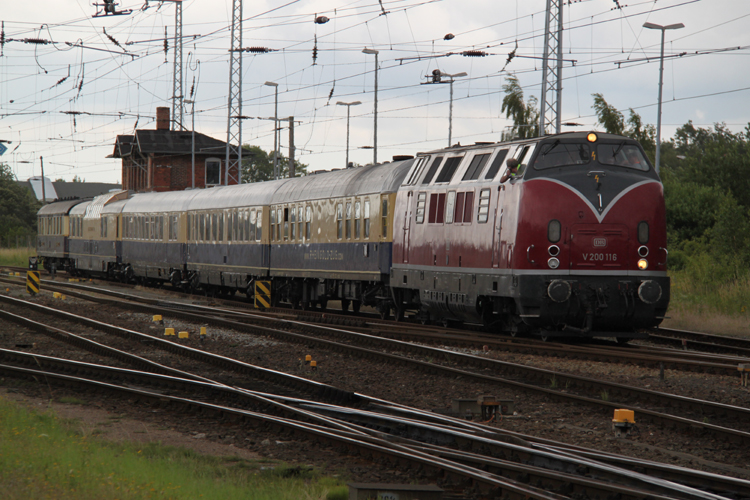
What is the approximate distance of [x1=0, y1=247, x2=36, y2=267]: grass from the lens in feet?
205

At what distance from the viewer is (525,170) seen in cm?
1520

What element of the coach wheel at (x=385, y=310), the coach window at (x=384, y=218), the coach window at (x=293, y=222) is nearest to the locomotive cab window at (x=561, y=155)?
the coach window at (x=384, y=218)

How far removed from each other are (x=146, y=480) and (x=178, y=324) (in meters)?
14.8

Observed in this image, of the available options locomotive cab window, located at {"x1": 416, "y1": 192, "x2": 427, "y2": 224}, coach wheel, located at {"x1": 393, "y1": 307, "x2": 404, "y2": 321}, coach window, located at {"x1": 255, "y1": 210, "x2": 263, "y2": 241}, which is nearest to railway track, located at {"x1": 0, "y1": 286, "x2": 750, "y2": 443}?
coach wheel, located at {"x1": 393, "y1": 307, "x2": 404, "y2": 321}

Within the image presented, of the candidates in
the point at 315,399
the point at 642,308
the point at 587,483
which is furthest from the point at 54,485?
the point at 642,308

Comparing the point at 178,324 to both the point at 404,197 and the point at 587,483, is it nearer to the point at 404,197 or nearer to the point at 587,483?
the point at 404,197

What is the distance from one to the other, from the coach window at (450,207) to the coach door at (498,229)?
1.66 meters

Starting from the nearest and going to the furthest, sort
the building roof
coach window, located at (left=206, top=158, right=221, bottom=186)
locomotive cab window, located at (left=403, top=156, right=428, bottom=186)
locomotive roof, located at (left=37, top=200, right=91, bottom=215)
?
locomotive cab window, located at (left=403, top=156, right=428, bottom=186) < locomotive roof, located at (left=37, top=200, right=91, bottom=215) < the building roof < coach window, located at (left=206, top=158, right=221, bottom=186)

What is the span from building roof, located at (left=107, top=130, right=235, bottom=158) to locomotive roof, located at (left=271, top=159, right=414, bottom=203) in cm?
4137

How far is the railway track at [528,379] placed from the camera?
927cm

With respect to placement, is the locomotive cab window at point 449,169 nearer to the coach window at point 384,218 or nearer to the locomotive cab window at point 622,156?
the coach window at point 384,218

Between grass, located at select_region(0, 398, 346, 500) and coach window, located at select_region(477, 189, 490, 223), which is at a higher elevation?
coach window, located at select_region(477, 189, 490, 223)

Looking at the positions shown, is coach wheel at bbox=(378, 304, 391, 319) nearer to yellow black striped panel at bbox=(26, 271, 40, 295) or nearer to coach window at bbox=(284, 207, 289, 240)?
coach window at bbox=(284, 207, 289, 240)

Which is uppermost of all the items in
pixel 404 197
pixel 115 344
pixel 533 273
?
pixel 404 197
